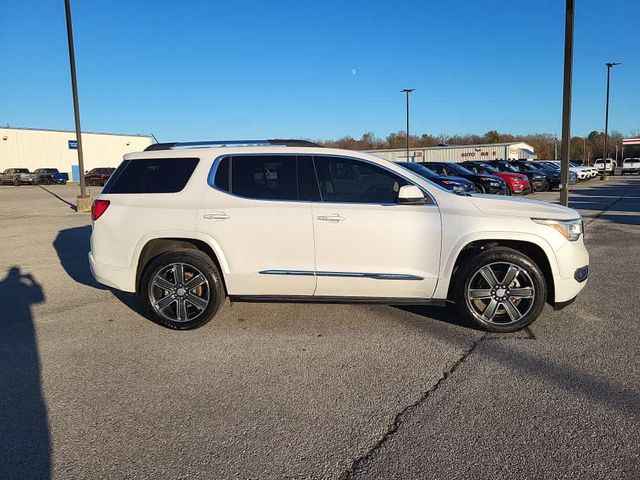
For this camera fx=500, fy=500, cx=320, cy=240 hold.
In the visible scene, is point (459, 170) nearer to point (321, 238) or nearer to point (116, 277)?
point (321, 238)

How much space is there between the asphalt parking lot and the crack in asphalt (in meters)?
0.01

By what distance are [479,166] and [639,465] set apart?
24859 millimetres

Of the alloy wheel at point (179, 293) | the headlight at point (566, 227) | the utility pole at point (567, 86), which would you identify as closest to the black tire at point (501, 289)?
the headlight at point (566, 227)

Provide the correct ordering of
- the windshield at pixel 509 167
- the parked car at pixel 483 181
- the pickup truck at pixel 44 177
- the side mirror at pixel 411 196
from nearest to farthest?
the side mirror at pixel 411 196 → the parked car at pixel 483 181 → the windshield at pixel 509 167 → the pickup truck at pixel 44 177

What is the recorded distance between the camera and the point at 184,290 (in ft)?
16.5

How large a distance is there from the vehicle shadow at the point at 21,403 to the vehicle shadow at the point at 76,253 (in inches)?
59.2

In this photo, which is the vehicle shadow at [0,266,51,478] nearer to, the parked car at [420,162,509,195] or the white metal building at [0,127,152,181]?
the parked car at [420,162,509,195]

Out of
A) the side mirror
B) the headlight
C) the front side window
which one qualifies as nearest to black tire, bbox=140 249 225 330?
the front side window

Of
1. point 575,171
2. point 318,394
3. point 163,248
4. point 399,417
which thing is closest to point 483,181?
point 575,171

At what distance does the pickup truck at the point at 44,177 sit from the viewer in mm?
47303

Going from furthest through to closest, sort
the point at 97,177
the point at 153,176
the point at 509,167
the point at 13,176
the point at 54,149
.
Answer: the point at 54,149, the point at 13,176, the point at 97,177, the point at 509,167, the point at 153,176

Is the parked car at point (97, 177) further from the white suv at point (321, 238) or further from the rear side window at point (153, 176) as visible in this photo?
the white suv at point (321, 238)

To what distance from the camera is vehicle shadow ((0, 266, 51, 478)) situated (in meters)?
2.82

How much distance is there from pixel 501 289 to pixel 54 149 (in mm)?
64060
